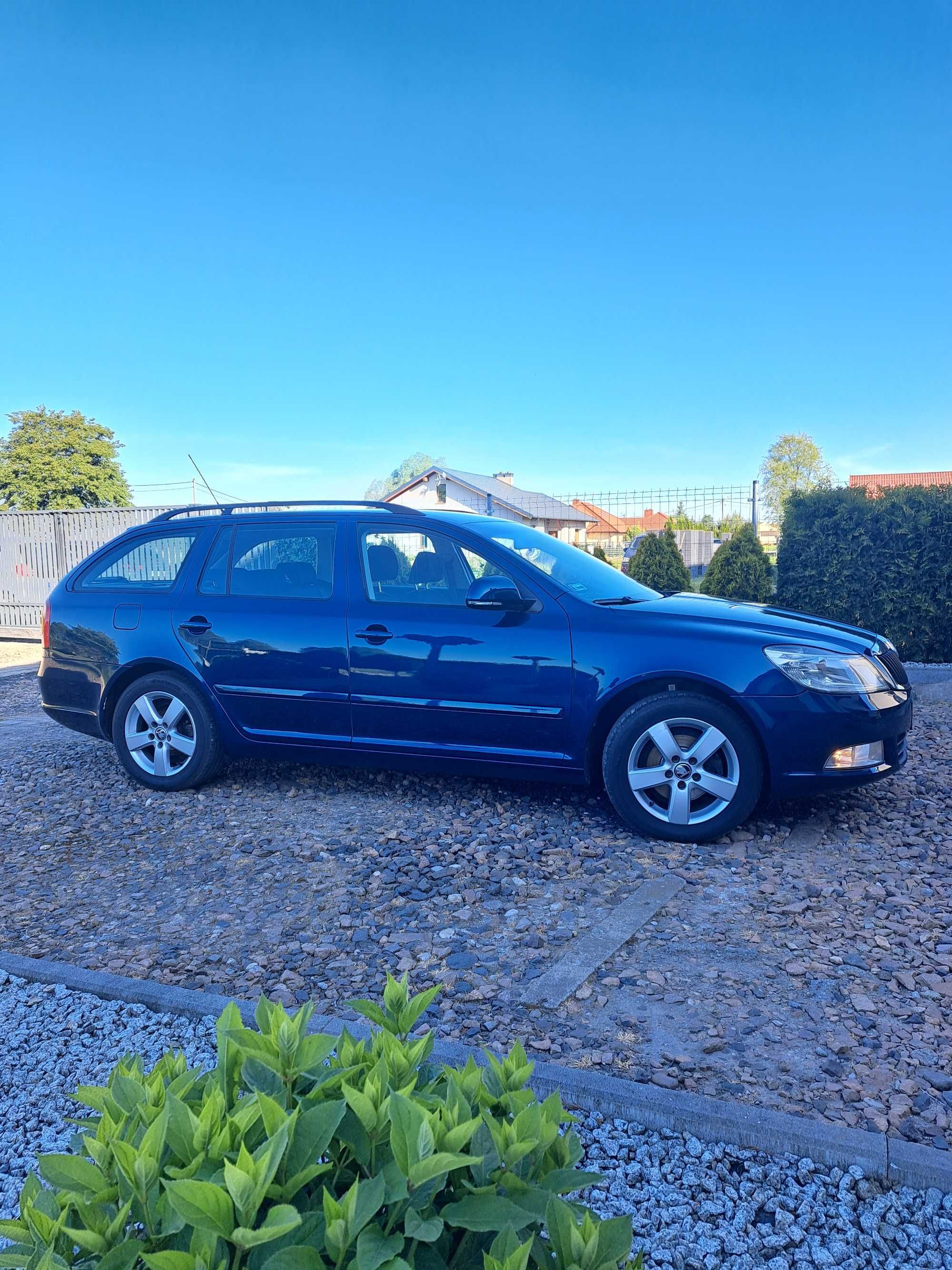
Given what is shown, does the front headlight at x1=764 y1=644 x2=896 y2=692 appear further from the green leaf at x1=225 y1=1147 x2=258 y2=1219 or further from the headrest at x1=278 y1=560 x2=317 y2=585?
the green leaf at x1=225 y1=1147 x2=258 y2=1219

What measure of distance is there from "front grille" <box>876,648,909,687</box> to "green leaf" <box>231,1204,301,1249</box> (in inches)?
174

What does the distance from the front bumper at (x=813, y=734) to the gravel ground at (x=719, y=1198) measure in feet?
7.95

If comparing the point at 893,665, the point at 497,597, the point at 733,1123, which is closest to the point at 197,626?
the point at 497,597

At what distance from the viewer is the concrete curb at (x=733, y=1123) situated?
80.8 inches

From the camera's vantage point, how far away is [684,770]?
14.5 ft

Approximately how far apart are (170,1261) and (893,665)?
4.68 metres

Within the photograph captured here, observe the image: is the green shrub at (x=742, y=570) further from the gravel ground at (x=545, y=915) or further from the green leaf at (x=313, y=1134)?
the green leaf at (x=313, y=1134)

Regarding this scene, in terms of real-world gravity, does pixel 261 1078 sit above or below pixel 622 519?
below

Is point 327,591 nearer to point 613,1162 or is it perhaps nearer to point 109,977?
point 109,977

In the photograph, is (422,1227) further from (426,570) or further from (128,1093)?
(426,570)

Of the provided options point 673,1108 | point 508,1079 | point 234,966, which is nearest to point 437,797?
point 234,966

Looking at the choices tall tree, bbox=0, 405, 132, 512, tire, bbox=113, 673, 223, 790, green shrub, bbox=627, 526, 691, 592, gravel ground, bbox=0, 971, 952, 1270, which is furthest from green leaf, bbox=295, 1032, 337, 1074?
tall tree, bbox=0, 405, 132, 512

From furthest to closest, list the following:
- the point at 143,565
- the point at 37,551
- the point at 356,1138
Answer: the point at 37,551 < the point at 143,565 < the point at 356,1138

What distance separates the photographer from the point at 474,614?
15.7 feet
